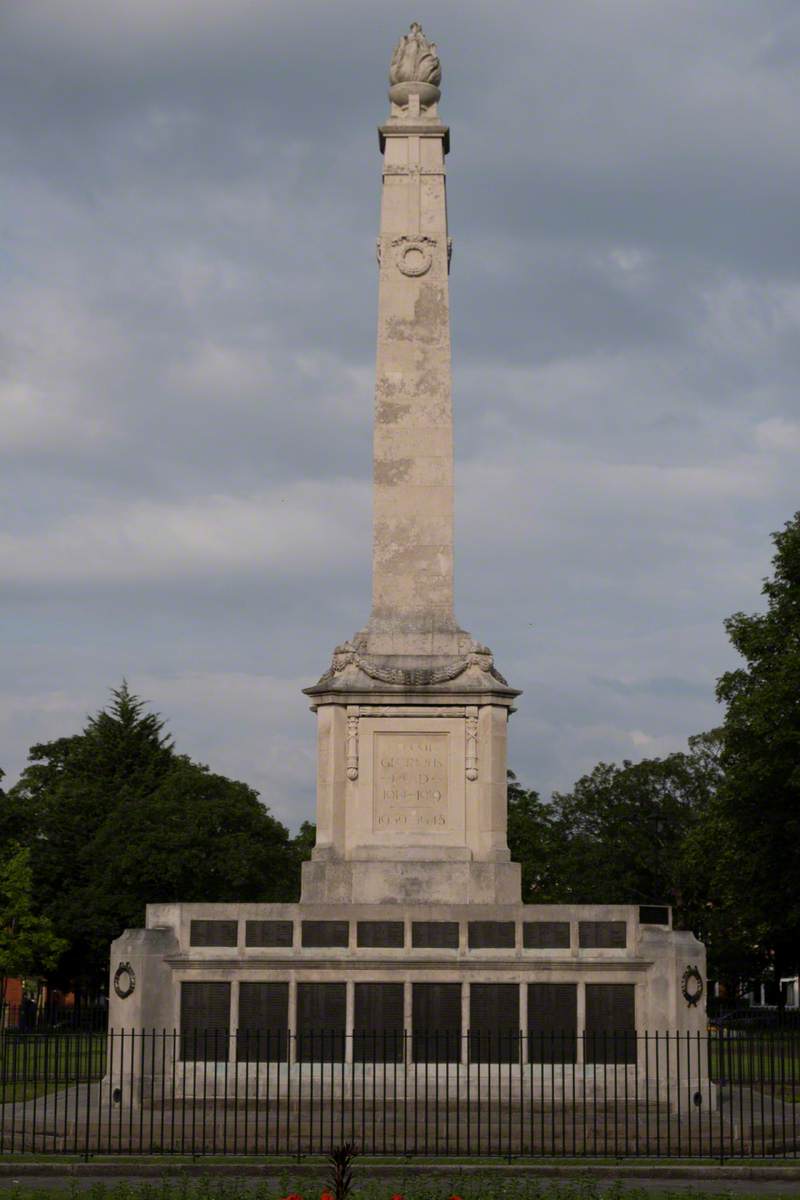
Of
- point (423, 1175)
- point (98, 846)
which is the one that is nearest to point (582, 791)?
point (98, 846)

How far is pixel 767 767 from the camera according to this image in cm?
4759

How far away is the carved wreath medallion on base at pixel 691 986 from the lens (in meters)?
28.2

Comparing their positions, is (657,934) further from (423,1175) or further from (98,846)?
(98,846)

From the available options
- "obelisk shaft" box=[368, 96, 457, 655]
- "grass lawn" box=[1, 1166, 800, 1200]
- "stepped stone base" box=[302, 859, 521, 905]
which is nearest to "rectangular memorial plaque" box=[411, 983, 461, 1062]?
"stepped stone base" box=[302, 859, 521, 905]

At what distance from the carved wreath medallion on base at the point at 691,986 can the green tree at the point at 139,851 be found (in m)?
44.2

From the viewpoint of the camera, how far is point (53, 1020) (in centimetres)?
2716

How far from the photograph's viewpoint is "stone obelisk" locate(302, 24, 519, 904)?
30.0 metres

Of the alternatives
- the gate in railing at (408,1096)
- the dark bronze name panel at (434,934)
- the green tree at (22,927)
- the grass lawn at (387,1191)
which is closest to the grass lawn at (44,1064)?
the gate in railing at (408,1096)

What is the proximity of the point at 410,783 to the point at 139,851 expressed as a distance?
4197 cm

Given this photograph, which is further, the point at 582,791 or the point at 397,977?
the point at 582,791

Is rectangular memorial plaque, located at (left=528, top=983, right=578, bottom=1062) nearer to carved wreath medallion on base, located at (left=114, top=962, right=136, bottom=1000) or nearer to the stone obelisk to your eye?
the stone obelisk

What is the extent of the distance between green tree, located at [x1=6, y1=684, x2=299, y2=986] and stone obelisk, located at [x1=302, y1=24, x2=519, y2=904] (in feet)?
134

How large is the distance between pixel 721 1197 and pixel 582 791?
8226 centimetres

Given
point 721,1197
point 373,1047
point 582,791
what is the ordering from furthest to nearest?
point 582,791
point 373,1047
point 721,1197
